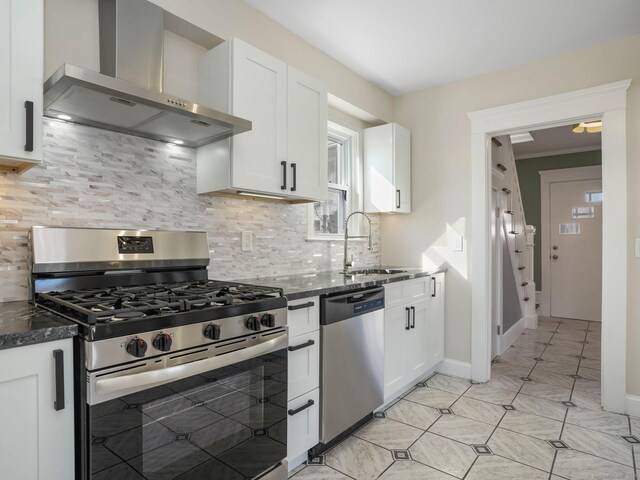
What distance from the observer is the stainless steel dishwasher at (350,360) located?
203 cm

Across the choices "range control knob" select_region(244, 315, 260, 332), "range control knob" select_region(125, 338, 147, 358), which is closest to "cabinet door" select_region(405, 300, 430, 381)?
"range control knob" select_region(244, 315, 260, 332)

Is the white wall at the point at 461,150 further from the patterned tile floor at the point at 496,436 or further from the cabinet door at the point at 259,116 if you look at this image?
the cabinet door at the point at 259,116

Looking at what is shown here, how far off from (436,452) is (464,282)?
1559 mm

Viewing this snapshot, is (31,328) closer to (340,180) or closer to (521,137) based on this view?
(340,180)

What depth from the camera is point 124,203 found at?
1.88 metres

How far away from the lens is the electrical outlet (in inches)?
95.2

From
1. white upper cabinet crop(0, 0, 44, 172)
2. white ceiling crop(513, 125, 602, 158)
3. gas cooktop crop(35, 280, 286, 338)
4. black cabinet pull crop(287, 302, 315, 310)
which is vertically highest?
white ceiling crop(513, 125, 602, 158)

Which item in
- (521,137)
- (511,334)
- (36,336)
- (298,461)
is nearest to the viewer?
(36,336)

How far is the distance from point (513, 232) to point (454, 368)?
6.77 ft

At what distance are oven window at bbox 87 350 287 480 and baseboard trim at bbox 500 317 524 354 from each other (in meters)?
3.09

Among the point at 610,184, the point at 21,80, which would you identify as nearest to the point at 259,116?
the point at 21,80

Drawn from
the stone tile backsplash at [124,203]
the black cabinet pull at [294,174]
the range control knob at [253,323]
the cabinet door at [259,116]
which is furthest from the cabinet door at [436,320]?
the range control knob at [253,323]

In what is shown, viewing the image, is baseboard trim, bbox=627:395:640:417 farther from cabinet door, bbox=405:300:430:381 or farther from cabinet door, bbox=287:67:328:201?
cabinet door, bbox=287:67:328:201

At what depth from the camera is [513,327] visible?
448cm
